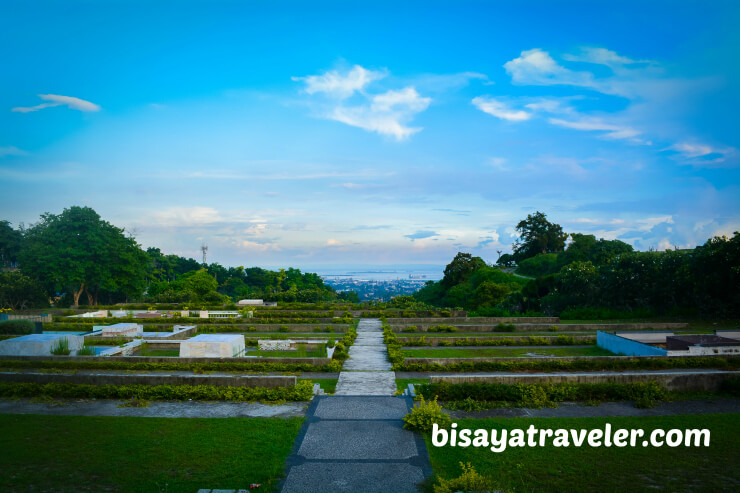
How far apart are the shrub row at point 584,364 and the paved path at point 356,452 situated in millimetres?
3723

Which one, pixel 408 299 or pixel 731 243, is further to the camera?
pixel 408 299

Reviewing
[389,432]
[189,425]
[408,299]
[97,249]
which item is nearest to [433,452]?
[389,432]

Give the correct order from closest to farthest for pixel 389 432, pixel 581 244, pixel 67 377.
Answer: pixel 389 432
pixel 67 377
pixel 581 244

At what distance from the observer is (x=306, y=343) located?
620 inches

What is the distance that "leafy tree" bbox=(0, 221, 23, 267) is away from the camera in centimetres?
4509

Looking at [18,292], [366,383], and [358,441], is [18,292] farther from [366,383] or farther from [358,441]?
[358,441]

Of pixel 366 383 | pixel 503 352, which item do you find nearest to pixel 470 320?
pixel 503 352

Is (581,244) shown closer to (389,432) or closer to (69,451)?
(389,432)

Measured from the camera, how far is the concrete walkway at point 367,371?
10.6 meters

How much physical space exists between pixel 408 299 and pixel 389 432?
80.3ft

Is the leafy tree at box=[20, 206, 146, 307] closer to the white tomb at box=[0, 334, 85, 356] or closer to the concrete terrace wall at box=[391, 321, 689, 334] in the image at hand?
the white tomb at box=[0, 334, 85, 356]

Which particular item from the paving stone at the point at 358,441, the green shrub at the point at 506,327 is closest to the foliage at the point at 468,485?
the paving stone at the point at 358,441

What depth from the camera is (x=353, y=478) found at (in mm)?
5707

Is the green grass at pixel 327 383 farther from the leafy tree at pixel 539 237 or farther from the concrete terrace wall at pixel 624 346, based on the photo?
the leafy tree at pixel 539 237
